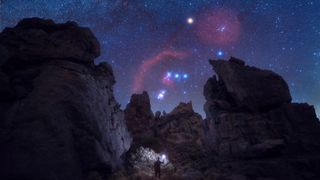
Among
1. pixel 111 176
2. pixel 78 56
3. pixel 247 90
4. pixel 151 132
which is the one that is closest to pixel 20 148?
pixel 111 176

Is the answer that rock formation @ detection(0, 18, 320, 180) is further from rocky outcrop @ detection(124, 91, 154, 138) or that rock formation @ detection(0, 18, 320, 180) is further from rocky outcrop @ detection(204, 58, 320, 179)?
rocky outcrop @ detection(124, 91, 154, 138)

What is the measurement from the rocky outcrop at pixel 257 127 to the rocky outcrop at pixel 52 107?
1762 cm

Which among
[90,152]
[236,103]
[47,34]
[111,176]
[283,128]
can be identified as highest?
[47,34]

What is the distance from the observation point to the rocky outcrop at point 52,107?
77.0ft

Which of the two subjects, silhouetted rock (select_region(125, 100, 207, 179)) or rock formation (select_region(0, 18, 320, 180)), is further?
silhouetted rock (select_region(125, 100, 207, 179))

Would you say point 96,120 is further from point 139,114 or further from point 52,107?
point 139,114

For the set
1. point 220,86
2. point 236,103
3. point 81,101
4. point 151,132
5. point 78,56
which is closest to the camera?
point 81,101

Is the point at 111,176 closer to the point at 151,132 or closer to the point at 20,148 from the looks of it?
the point at 20,148

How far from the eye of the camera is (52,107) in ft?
85.8

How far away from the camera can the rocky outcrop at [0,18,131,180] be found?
23.5 meters

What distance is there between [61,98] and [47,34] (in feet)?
34.5

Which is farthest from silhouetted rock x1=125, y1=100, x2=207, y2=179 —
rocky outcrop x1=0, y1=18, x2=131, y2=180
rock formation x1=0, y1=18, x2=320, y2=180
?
rocky outcrop x1=0, y1=18, x2=131, y2=180

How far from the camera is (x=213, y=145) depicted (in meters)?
46.2

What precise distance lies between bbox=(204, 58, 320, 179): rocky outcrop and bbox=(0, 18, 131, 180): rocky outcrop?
17.6 metres
